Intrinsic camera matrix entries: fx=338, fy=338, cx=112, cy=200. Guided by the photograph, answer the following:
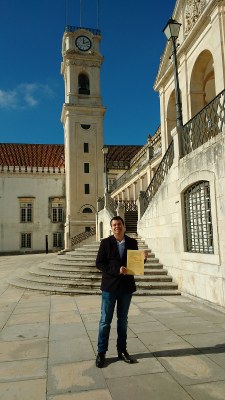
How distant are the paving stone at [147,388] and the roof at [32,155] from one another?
42012 millimetres

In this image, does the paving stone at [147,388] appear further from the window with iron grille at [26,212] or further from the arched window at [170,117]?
the window with iron grille at [26,212]

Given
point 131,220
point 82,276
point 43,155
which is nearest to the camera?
point 82,276

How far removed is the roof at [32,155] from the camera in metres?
45.0

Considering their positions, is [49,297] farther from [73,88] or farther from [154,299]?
[73,88]

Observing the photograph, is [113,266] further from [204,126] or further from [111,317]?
[204,126]

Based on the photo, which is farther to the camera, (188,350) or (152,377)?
(188,350)

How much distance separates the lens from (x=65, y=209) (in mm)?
42688

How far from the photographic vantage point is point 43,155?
Result: 1866 inches

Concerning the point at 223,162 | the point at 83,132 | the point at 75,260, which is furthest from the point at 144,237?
the point at 83,132

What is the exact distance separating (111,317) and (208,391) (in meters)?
1.51

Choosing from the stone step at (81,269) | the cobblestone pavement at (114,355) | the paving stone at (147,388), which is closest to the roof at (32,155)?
the stone step at (81,269)

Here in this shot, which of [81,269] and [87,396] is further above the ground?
[81,269]

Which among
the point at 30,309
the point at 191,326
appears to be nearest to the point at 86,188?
the point at 30,309

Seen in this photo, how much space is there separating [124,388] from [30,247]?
39810mm
